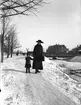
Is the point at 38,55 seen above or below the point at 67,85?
above

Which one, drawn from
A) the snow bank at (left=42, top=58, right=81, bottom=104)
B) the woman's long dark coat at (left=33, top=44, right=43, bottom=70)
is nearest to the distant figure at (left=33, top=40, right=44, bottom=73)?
the woman's long dark coat at (left=33, top=44, right=43, bottom=70)

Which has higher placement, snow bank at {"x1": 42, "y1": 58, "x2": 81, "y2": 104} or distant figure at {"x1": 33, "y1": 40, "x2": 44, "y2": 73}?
distant figure at {"x1": 33, "y1": 40, "x2": 44, "y2": 73}

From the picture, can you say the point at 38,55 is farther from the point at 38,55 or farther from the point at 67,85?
the point at 67,85

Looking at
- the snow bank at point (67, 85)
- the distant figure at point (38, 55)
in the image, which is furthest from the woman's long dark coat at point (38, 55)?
the snow bank at point (67, 85)

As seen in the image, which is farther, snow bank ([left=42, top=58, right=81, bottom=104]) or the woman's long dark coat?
the woman's long dark coat

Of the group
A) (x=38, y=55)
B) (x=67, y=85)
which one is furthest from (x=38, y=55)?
(x=67, y=85)

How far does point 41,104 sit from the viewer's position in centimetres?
444

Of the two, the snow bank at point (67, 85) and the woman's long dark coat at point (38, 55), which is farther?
the woman's long dark coat at point (38, 55)

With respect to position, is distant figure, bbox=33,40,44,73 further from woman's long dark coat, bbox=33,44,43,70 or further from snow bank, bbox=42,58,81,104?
snow bank, bbox=42,58,81,104

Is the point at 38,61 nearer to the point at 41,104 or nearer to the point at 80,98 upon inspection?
the point at 80,98

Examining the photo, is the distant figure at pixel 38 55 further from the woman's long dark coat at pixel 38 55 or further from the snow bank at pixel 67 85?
the snow bank at pixel 67 85

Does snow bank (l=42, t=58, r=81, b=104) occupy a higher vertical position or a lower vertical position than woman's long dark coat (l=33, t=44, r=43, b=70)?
lower

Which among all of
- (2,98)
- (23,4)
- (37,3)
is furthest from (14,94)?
(37,3)

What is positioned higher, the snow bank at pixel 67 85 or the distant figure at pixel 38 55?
the distant figure at pixel 38 55
